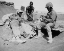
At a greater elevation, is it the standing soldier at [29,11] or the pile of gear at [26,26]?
the standing soldier at [29,11]

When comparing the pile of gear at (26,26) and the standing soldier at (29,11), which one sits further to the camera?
the standing soldier at (29,11)

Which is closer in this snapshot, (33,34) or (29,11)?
(33,34)

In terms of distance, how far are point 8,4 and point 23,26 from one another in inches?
732

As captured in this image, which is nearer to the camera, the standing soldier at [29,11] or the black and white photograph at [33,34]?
the black and white photograph at [33,34]

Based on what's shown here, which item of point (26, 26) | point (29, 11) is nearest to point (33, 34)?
point (26, 26)

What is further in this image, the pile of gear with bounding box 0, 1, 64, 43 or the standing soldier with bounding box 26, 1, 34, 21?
the standing soldier with bounding box 26, 1, 34, 21

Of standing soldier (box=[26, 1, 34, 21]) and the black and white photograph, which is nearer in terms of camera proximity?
the black and white photograph

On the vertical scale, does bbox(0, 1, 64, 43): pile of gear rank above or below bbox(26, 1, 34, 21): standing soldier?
below

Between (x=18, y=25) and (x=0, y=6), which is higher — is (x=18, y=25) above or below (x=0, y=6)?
below

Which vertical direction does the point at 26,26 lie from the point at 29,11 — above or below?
below

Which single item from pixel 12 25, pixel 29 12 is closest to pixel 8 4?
pixel 29 12

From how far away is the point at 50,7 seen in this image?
4.73 metres

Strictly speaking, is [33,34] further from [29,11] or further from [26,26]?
[29,11]

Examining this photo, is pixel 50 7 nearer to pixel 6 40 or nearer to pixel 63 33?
pixel 63 33
